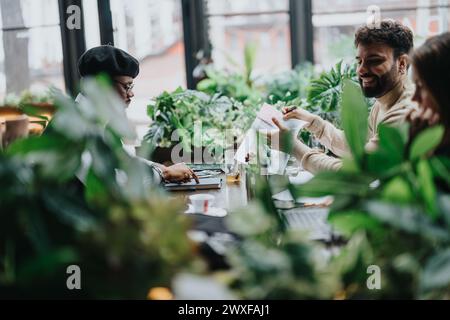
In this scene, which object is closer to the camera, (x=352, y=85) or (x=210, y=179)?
(x=352, y=85)

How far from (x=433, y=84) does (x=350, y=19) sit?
3.80 m

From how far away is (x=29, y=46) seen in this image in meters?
4.19

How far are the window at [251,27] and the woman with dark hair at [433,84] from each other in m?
3.57

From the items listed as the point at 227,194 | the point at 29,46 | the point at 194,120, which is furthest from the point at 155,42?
the point at 227,194

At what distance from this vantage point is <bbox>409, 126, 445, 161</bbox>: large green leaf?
0.90 m

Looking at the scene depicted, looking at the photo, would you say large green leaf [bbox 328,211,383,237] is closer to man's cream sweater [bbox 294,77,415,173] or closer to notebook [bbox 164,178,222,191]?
man's cream sweater [bbox 294,77,415,173]

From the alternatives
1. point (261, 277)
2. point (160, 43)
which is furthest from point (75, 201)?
point (160, 43)

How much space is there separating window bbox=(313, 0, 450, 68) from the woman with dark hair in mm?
3497

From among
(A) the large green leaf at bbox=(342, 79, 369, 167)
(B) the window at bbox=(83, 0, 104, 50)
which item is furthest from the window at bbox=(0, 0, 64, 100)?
(A) the large green leaf at bbox=(342, 79, 369, 167)

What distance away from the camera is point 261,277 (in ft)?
2.63

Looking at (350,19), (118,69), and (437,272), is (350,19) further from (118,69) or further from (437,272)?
(437,272)

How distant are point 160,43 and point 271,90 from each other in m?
1.21

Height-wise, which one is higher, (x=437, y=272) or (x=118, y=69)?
(x=118, y=69)
